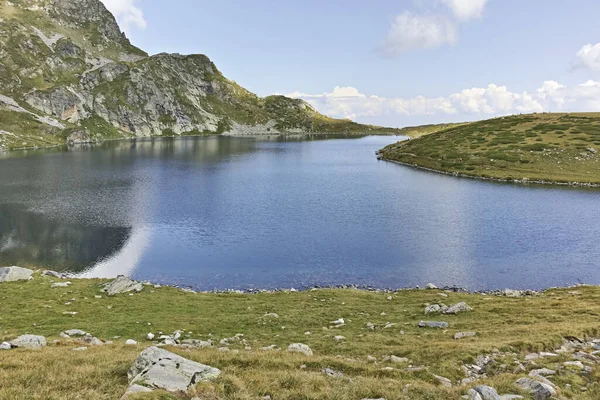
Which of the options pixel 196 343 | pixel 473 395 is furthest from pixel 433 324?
pixel 196 343

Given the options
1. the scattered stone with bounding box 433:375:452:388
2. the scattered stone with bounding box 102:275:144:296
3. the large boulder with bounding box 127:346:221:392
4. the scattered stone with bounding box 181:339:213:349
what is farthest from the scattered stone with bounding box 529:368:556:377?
the scattered stone with bounding box 102:275:144:296

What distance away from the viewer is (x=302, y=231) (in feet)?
205

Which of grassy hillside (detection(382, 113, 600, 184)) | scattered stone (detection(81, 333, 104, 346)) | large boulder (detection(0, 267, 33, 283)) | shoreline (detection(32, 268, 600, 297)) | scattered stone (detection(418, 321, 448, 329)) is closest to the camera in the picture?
scattered stone (detection(81, 333, 104, 346))

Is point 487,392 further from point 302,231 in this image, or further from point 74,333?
point 302,231

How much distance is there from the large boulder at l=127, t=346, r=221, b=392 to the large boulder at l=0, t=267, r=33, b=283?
32.4m

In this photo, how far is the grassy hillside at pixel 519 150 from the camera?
11462 cm

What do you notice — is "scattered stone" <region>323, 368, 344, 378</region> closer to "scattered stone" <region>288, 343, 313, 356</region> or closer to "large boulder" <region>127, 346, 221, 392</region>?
"scattered stone" <region>288, 343, 313, 356</region>

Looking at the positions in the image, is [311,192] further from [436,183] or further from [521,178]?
[521,178]

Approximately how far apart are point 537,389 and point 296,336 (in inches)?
560

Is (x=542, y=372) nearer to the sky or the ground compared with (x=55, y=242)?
nearer to the sky

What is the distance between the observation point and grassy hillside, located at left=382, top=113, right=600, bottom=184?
11462cm

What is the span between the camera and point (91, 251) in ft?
176

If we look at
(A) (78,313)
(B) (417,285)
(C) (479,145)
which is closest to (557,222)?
(B) (417,285)

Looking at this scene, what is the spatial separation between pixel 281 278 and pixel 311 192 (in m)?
53.4
